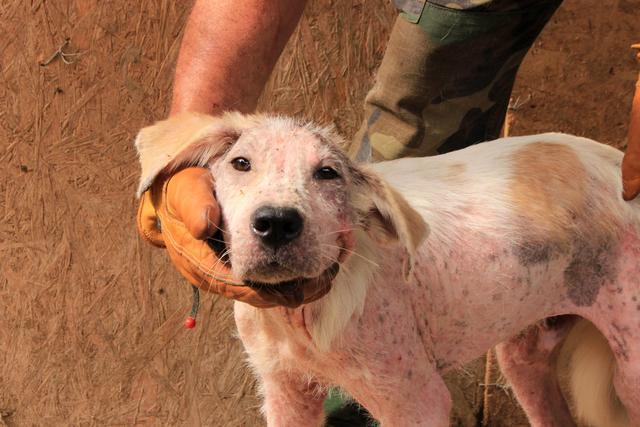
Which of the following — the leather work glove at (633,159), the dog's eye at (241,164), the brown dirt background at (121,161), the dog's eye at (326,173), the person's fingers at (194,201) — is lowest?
the brown dirt background at (121,161)

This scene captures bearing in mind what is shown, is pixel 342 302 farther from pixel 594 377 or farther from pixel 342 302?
pixel 594 377

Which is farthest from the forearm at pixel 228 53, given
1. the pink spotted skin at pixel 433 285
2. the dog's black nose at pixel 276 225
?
the dog's black nose at pixel 276 225

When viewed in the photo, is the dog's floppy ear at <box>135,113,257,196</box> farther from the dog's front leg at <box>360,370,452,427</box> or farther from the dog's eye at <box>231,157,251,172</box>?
the dog's front leg at <box>360,370,452,427</box>

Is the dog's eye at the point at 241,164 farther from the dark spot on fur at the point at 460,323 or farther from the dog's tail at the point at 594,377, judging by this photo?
the dog's tail at the point at 594,377

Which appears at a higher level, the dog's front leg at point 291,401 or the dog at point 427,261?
the dog at point 427,261

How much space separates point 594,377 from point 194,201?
1.24m

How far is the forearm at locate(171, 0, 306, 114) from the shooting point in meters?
2.10

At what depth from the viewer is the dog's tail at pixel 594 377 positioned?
7.49 ft

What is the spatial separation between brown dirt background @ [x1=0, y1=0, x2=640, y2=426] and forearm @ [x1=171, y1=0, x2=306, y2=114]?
636 millimetres

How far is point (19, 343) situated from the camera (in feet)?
9.85

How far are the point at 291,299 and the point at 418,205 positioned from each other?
48 cm

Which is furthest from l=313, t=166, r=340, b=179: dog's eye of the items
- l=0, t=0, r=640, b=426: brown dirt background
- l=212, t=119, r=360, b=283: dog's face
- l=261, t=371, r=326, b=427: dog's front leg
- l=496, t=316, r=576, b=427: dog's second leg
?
l=0, t=0, r=640, b=426: brown dirt background

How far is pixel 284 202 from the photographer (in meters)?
1.55

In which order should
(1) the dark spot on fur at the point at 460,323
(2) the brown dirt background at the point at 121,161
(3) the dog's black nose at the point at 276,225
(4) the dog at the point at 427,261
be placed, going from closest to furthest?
(3) the dog's black nose at the point at 276,225 → (4) the dog at the point at 427,261 → (1) the dark spot on fur at the point at 460,323 → (2) the brown dirt background at the point at 121,161
